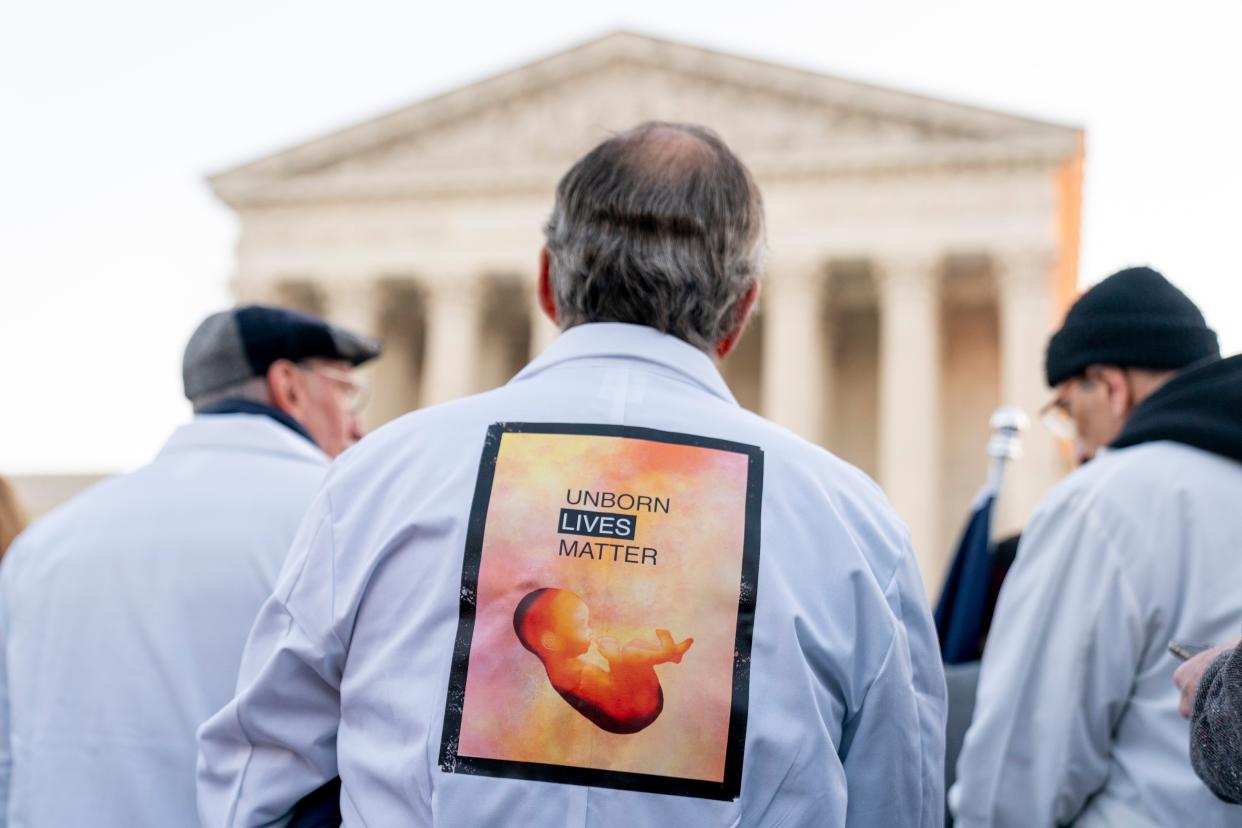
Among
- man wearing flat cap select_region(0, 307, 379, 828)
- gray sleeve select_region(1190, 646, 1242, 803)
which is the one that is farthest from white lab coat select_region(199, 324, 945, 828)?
man wearing flat cap select_region(0, 307, 379, 828)

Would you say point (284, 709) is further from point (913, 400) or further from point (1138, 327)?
point (913, 400)

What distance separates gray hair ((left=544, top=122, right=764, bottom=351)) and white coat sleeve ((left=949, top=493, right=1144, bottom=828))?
1.41 metres

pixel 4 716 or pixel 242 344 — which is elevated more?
pixel 242 344

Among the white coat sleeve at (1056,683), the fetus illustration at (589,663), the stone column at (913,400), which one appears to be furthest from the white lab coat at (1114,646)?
the stone column at (913,400)

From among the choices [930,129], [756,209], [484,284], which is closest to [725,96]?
[930,129]

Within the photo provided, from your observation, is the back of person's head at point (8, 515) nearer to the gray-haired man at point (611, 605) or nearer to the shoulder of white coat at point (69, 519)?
the shoulder of white coat at point (69, 519)

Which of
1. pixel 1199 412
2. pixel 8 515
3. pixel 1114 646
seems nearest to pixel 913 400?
pixel 8 515

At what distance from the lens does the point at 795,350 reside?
96.8ft

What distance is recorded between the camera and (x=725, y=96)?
106 feet

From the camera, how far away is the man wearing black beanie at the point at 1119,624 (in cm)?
321

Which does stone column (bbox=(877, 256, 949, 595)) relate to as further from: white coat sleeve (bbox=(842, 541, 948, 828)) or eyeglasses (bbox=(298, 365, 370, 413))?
white coat sleeve (bbox=(842, 541, 948, 828))

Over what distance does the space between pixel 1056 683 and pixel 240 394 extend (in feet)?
8.71

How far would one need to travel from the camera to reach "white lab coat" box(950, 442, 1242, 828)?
321cm

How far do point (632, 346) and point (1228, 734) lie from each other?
1318 millimetres
